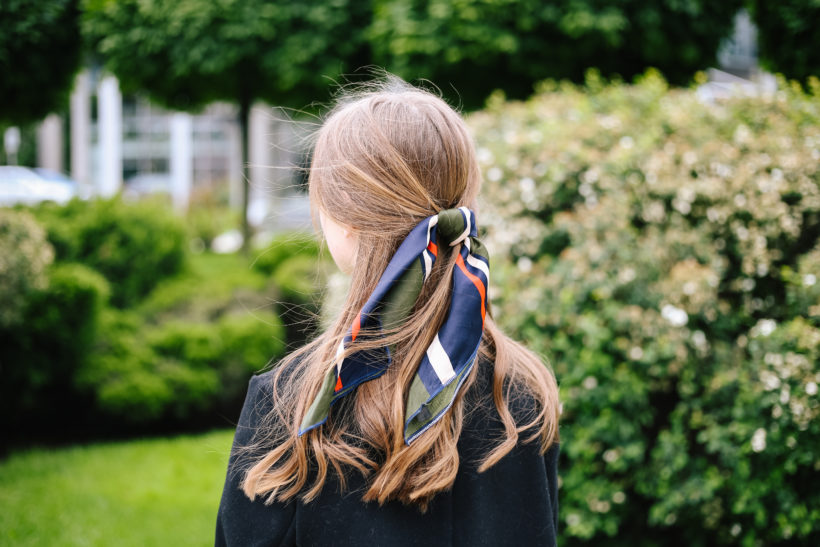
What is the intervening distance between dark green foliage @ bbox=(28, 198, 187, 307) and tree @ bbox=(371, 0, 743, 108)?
312 cm

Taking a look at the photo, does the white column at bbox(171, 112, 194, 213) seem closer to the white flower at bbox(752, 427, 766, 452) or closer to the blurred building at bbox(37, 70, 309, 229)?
the blurred building at bbox(37, 70, 309, 229)

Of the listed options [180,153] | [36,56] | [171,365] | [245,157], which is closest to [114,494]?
[171,365]

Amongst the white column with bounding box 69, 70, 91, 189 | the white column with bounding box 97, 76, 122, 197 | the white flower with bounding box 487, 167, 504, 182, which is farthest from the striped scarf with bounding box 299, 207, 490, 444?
the white column with bounding box 69, 70, 91, 189

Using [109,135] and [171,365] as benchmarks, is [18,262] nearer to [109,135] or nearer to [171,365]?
[171,365]

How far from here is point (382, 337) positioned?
1213 mm

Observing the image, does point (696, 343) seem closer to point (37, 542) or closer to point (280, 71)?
point (37, 542)

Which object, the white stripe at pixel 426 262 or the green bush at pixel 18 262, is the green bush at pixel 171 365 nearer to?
the green bush at pixel 18 262

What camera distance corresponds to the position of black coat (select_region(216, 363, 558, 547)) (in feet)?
3.95

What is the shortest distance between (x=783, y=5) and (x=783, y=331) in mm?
2342

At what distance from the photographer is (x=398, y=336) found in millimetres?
1203

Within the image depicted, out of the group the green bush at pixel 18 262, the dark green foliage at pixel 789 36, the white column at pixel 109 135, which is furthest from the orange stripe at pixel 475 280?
the white column at pixel 109 135

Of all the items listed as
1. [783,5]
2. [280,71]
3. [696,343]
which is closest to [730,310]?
[696,343]

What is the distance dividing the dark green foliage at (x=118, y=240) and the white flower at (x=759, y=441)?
17.3ft

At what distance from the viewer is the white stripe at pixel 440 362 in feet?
3.86
